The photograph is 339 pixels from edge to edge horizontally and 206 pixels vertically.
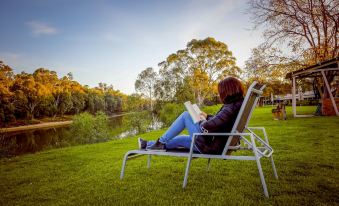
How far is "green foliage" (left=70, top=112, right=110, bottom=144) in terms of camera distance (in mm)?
15773

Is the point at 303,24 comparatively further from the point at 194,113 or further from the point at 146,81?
Result: the point at 146,81

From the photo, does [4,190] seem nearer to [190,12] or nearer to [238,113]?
[238,113]

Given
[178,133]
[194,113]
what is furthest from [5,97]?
[194,113]

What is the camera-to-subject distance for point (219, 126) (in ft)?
10.3

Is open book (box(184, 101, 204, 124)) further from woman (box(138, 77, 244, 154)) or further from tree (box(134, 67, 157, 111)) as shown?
tree (box(134, 67, 157, 111))

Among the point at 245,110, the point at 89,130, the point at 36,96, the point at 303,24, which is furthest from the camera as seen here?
the point at 36,96

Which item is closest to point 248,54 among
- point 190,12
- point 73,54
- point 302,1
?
point 302,1

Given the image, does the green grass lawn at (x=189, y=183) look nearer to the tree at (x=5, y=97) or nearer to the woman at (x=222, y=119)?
the woman at (x=222, y=119)

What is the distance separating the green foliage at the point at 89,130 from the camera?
15773mm

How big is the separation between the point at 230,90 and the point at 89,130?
1435cm

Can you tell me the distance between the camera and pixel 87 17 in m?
20.4

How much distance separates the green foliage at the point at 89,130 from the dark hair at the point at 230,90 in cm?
1368

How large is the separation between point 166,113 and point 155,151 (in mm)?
19520

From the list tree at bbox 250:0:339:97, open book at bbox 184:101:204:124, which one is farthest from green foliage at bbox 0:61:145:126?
open book at bbox 184:101:204:124
